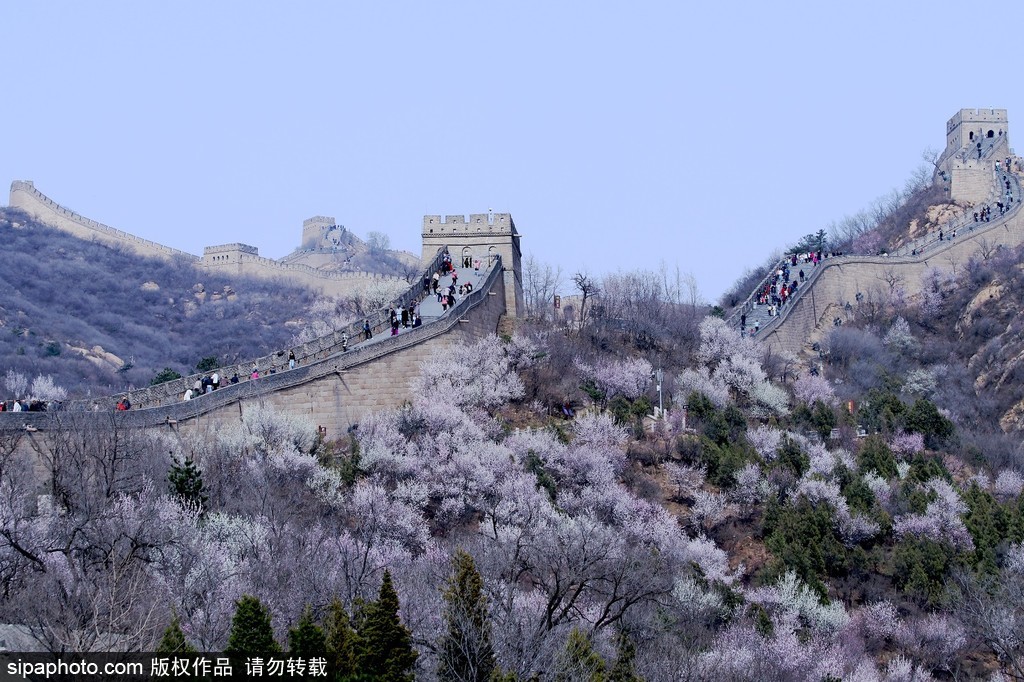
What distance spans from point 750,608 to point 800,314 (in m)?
24.7

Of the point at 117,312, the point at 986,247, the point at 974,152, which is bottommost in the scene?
the point at 986,247

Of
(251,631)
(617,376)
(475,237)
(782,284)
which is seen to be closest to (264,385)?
(617,376)

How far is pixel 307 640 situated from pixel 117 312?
74326mm

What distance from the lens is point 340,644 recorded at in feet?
73.5

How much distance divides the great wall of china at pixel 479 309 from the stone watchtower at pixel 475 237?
4cm

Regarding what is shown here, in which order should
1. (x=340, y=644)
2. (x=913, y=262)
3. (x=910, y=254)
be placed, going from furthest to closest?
(x=910, y=254) < (x=913, y=262) < (x=340, y=644)

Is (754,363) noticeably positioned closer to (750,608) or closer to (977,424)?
(977,424)

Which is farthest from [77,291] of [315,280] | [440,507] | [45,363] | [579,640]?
[579,640]

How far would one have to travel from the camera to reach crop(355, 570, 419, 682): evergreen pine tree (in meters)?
22.5

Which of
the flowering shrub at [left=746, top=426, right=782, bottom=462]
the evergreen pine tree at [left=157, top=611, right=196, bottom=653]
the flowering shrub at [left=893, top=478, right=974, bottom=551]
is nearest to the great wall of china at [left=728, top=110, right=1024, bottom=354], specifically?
the flowering shrub at [left=746, top=426, right=782, bottom=462]

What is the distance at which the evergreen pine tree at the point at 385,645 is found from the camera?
22.5 metres

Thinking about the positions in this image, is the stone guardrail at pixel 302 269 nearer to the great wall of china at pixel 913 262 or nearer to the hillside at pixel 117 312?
the hillside at pixel 117 312

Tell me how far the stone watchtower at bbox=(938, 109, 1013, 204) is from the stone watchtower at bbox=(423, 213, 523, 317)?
30.0 m

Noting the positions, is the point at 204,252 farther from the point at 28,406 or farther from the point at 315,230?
the point at 28,406
